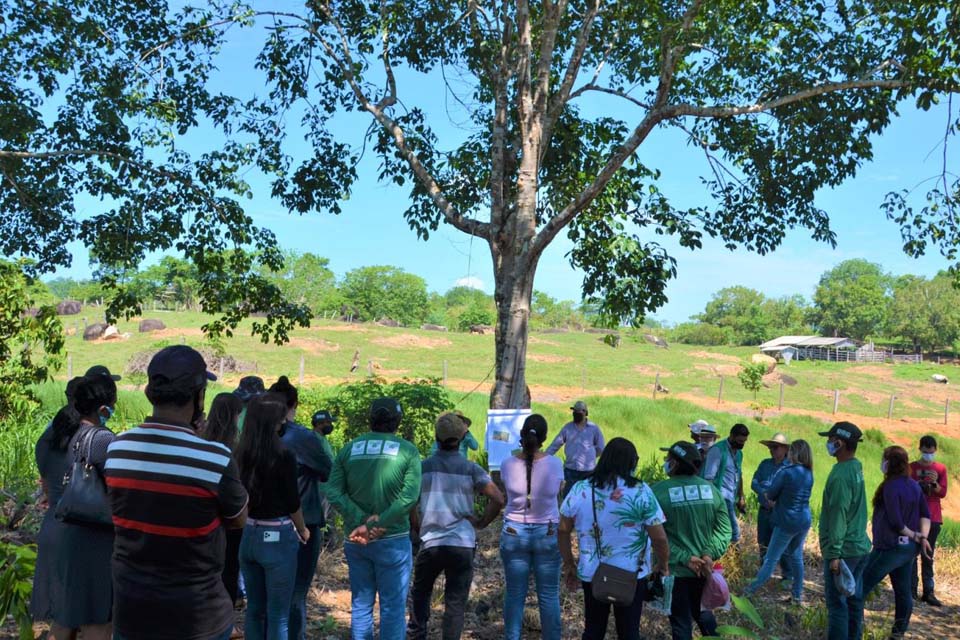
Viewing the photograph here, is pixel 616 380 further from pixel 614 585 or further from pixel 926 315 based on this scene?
pixel 926 315

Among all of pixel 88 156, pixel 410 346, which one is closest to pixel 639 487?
pixel 88 156

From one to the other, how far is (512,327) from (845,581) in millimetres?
4704

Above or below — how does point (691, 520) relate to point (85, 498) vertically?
below

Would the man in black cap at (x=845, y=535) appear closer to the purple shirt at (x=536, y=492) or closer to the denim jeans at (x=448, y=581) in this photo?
the purple shirt at (x=536, y=492)

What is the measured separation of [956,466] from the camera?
980 inches

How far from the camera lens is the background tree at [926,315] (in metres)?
80.1

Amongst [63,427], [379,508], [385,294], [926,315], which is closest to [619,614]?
[379,508]

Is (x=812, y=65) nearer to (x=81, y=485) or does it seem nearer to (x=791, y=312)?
(x=81, y=485)

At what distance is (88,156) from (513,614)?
8544 millimetres

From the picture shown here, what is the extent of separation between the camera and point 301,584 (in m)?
4.56

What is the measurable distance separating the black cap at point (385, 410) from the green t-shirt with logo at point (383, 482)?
11cm

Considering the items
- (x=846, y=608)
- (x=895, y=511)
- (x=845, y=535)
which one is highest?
(x=895, y=511)

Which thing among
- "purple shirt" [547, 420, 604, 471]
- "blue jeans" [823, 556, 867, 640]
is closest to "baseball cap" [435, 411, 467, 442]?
"blue jeans" [823, 556, 867, 640]

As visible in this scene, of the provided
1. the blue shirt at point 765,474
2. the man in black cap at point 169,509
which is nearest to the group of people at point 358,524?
the man in black cap at point 169,509
